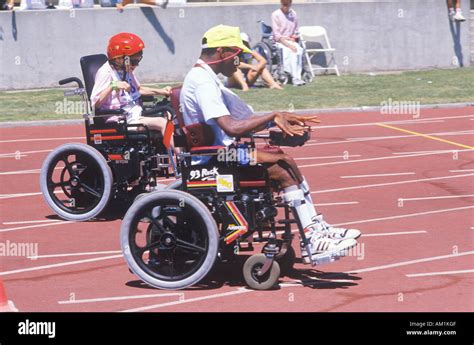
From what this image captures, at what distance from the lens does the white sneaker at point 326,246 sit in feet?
26.9

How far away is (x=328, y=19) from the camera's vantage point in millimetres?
24484

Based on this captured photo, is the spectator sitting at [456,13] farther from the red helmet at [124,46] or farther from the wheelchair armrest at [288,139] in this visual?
the wheelchair armrest at [288,139]

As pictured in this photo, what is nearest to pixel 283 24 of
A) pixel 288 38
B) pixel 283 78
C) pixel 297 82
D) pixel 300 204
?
pixel 288 38

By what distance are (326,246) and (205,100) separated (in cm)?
140

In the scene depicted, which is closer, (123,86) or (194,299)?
(194,299)

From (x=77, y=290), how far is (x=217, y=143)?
153 cm

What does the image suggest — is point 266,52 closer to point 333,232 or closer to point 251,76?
point 251,76

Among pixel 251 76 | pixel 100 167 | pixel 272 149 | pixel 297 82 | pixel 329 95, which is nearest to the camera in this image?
pixel 272 149

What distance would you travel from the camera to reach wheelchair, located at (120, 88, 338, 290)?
821 centimetres

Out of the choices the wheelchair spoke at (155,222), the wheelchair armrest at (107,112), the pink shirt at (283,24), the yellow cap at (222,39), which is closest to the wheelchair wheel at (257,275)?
A: the wheelchair spoke at (155,222)

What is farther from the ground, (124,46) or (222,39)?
Result: (124,46)

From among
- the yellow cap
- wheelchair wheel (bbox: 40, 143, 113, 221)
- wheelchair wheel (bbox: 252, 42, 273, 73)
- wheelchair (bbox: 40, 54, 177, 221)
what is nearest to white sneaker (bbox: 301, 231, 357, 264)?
the yellow cap

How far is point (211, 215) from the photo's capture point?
8172mm

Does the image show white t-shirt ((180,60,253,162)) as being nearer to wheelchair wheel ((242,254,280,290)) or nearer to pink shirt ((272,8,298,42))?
wheelchair wheel ((242,254,280,290))
